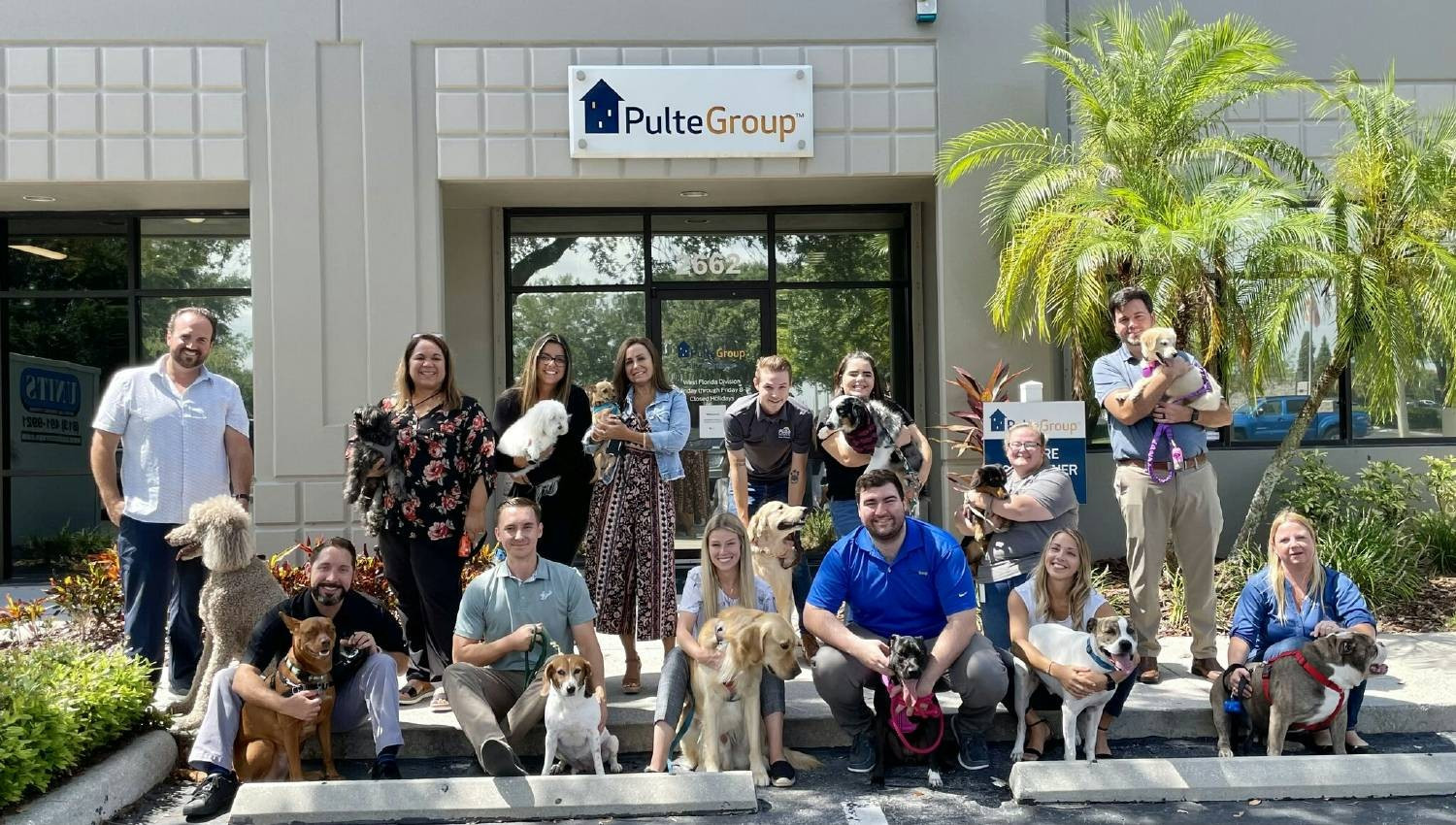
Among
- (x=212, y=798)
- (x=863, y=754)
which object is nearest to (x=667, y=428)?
(x=863, y=754)

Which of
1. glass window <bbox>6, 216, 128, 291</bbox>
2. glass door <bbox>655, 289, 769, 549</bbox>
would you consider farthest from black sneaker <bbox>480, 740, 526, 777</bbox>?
glass window <bbox>6, 216, 128, 291</bbox>

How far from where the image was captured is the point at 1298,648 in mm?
4898

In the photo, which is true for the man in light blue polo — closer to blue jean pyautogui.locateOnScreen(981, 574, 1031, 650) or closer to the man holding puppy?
the man holding puppy

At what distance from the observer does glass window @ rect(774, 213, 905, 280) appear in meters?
10.7

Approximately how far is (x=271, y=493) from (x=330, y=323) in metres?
1.40

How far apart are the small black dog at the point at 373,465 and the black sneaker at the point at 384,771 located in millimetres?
1330

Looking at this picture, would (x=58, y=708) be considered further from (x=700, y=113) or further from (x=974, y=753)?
(x=700, y=113)

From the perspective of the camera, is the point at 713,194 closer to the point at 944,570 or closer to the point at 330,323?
the point at 330,323

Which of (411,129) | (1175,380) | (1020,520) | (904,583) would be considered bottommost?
(904,583)

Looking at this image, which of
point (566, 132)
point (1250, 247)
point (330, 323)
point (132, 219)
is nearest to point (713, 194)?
point (566, 132)

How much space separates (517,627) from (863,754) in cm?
164

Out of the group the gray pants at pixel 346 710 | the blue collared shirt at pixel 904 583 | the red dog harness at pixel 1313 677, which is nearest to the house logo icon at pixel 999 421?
the blue collared shirt at pixel 904 583

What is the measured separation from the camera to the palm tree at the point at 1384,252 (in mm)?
7711

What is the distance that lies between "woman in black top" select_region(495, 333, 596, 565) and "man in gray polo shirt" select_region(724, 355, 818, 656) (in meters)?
0.84
